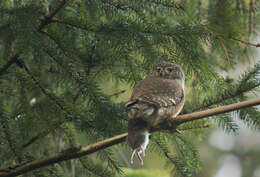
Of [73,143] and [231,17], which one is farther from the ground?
[231,17]

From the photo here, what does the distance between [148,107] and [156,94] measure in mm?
280

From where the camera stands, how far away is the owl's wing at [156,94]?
87.8 inches

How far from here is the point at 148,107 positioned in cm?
217

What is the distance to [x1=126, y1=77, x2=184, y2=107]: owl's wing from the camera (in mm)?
2230

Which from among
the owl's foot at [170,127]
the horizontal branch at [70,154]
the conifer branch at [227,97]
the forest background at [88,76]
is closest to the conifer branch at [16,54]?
the forest background at [88,76]

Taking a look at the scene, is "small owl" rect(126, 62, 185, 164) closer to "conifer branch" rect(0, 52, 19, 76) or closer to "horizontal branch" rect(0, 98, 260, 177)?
"horizontal branch" rect(0, 98, 260, 177)

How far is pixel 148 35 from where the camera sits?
1893 mm

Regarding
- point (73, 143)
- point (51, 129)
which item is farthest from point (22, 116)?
point (73, 143)

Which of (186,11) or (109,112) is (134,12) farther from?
(109,112)

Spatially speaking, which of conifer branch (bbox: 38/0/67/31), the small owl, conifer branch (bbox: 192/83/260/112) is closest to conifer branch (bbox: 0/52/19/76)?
conifer branch (bbox: 38/0/67/31)

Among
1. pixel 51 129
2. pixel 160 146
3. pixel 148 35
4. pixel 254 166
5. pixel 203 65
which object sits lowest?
pixel 254 166

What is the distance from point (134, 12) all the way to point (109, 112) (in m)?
0.63

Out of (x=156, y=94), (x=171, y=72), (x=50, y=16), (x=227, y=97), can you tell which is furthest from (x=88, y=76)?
(x=171, y=72)

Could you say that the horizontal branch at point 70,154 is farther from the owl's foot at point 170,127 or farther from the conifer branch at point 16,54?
the conifer branch at point 16,54
